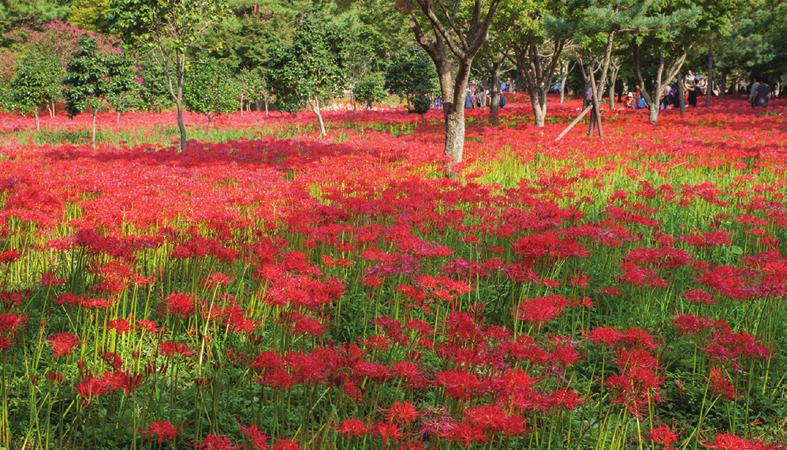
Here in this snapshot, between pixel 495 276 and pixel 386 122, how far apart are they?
2503 centimetres

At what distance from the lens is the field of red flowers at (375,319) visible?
103 inches

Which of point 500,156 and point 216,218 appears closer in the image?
point 216,218

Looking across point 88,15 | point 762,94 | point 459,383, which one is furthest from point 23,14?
point 459,383

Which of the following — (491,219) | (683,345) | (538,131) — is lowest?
(683,345)

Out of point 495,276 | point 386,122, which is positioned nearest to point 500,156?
point 495,276

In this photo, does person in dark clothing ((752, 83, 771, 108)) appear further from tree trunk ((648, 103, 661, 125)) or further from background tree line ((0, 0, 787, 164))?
tree trunk ((648, 103, 661, 125))

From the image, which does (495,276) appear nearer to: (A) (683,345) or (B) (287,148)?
(A) (683,345)

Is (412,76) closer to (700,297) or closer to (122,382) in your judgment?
(700,297)

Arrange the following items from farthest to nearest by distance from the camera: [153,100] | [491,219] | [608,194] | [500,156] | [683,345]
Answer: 1. [153,100]
2. [500,156]
3. [608,194]
4. [491,219]
5. [683,345]

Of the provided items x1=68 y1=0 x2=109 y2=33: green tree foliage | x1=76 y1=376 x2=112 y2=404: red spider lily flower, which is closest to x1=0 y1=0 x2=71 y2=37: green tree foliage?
x1=68 y1=0 x2=109 y2=33: green tree foliage

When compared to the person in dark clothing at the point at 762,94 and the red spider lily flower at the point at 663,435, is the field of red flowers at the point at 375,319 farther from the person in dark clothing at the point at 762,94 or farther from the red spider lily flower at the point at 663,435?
the person in dark clothing at the point at 762,94

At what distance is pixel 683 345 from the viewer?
4379mm

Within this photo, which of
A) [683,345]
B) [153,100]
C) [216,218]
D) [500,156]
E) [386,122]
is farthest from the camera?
[153,100]

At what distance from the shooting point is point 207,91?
90.7 feet
